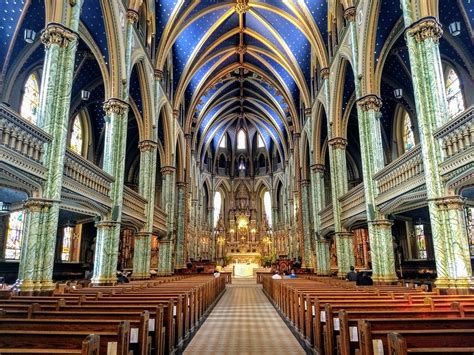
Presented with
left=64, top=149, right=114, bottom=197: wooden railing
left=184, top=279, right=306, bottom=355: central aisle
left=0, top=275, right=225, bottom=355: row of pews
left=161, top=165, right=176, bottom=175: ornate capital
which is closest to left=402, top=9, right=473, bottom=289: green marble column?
left=184, top=279, right=306, bottom=355: central aisle

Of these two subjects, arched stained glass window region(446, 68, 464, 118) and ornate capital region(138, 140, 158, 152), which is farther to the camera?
ornate capital region(138, 140, 158, 152)

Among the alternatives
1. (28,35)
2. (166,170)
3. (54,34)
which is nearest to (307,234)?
(166,170)

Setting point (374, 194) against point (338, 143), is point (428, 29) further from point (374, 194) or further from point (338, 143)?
point (338, 143)

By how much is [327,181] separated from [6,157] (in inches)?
1084

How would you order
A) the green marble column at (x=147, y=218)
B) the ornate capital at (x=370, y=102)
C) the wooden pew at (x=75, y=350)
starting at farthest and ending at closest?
the green marble column at (x=147, y=218) → the ornate capital at (x=370, y=102) → the wooden pew at (x=75, y=350)

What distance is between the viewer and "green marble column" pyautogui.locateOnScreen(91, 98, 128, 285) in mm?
13141

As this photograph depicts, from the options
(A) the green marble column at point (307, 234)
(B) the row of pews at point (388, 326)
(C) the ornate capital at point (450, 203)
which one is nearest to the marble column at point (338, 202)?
(A) the green marble column at point (307, 234)

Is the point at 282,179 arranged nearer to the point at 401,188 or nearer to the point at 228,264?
the point at 228,264

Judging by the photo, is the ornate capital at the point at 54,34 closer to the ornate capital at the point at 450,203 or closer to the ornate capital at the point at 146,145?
the ornate capital at the point at 146,145

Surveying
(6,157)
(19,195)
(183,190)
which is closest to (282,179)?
(183,190)

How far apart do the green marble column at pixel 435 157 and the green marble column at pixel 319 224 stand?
13978 millimetres

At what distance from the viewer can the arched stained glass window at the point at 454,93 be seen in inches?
661

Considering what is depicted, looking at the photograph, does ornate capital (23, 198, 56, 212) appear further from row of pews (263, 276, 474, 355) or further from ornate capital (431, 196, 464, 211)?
ornate capital (431, 196, 464, 211)

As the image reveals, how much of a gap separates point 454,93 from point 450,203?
10.9 m
